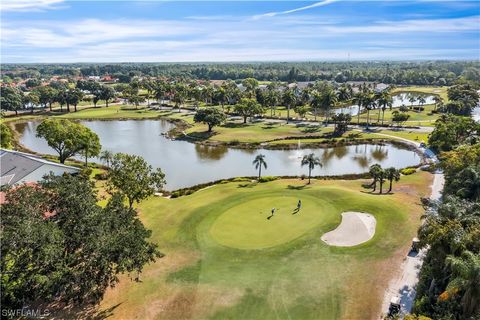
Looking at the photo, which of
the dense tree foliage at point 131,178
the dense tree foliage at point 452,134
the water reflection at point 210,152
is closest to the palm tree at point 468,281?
the dense tree foliage at point 131,178

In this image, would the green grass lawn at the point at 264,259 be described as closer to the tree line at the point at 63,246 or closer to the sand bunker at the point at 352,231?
the sand bunker at the point at 352,231

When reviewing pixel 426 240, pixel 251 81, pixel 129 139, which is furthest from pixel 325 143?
pixel 251 81

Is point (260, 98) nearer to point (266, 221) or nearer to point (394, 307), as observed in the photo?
point (266, 221)

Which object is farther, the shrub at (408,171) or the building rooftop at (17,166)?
the shrub at (408,171)

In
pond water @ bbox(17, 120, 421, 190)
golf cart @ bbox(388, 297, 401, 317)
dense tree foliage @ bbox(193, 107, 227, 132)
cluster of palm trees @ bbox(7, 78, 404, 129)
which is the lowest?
pond water @ bbox(17, 120, 421, 190)

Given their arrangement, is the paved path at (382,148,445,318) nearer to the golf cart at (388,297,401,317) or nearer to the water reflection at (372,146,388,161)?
the golf cart at (388,297,401,317)

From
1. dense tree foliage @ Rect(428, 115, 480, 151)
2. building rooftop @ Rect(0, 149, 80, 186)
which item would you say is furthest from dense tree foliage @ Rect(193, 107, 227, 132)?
dense tree foliage @ Rect(428, 115, 480, 151)
